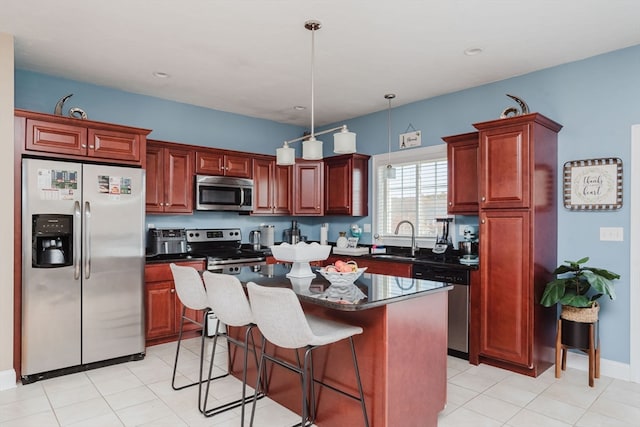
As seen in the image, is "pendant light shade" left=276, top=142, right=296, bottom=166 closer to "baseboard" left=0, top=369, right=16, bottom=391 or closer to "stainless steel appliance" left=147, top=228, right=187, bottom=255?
"stainless steel appliance" left=147, top=228, right=187, bottom=255

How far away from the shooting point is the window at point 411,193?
4.69m

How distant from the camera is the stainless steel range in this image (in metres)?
4.47

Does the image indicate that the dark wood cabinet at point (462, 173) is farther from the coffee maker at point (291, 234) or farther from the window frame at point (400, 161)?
the coffee maker at point (291, 234)

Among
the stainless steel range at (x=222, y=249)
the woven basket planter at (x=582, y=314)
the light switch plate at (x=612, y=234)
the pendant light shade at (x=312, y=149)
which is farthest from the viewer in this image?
the stainless steel range at (x=222, y=249)

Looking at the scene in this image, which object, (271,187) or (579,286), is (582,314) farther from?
(271,187)

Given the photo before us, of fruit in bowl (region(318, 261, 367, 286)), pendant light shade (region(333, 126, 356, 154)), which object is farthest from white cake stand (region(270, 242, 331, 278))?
pendant light shade (region(333, 126, 356, 154))

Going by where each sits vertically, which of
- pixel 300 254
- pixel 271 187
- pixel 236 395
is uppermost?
pixel 271 187

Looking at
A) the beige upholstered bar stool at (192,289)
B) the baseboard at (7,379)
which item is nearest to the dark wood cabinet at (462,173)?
the beige upholstered bar stool at (192,289)

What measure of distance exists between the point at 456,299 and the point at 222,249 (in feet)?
9.62

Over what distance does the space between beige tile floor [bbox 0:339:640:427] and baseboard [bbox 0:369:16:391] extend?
0.08m

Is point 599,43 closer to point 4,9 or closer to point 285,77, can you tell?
point 285,77

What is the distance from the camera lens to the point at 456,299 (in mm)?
3785

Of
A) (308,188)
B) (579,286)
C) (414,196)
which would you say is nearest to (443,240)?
(414,196)

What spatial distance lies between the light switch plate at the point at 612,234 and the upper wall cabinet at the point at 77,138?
13.8 feet
